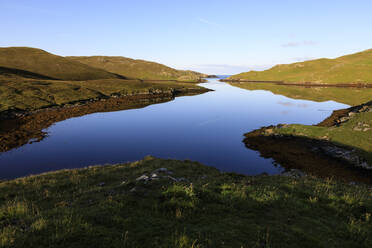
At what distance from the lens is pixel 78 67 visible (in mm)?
177875

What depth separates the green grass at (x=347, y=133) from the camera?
28473 mm

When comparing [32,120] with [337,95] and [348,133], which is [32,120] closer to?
[348,133]

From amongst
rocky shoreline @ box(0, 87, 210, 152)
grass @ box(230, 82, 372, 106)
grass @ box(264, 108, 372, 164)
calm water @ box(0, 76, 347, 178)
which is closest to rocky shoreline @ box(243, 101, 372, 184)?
grass @ box(264, 108, 372, 164)

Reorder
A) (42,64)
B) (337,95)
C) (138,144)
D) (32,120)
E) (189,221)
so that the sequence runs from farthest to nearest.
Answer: (42,64) < (337,95) < (32,120) < (138,144) < (189,221)

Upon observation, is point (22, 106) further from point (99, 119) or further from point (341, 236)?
point (341, 236)

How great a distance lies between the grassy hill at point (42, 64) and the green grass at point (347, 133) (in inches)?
6294

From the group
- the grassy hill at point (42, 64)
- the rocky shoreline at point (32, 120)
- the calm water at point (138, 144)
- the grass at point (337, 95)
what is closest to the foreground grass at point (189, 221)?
the calm water at point (138, 144)

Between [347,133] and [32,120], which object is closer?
[347,133]

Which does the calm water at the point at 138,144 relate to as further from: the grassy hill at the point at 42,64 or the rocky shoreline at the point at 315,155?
the grassy hill at the point at 42,64

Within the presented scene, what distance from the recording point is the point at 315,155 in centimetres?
2908

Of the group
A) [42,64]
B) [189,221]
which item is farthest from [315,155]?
[42,64]

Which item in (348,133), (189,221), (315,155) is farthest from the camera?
(348,133)

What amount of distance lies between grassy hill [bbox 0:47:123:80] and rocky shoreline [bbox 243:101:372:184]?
15748cm

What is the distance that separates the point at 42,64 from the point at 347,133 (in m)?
200
